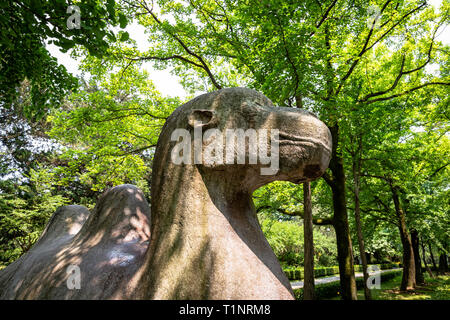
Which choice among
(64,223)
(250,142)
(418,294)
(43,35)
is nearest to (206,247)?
(250,142)

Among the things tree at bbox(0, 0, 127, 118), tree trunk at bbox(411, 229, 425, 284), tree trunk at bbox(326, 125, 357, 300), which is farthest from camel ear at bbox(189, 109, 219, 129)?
tree trunk at bbox(411, 229, 425, 284)

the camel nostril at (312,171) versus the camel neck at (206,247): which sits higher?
the camel nostril at (312,171)

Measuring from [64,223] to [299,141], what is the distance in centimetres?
331

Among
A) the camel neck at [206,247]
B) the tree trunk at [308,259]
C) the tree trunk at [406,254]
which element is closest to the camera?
the camel neck at [206,247]

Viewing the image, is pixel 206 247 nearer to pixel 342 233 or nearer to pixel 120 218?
pixel 120 218

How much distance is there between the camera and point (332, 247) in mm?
33938

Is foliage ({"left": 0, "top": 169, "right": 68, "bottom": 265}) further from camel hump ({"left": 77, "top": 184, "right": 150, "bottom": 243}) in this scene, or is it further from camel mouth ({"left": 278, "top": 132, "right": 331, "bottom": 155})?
camel mouth ({"left": 278, "top": 132, "right": 331, "bottom": 155})

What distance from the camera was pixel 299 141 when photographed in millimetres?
1874

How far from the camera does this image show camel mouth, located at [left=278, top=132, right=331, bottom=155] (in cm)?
187

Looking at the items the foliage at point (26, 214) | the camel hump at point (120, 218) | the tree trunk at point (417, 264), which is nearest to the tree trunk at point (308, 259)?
the camel hump at point (120, 218)

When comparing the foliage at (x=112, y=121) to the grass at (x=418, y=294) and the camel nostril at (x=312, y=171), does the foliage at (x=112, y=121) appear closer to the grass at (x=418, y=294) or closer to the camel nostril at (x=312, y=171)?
the camel nostril at (x=312, y=171)

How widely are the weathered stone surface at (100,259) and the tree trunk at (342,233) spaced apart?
25.7 feet

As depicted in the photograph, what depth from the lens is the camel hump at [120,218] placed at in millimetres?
2492
